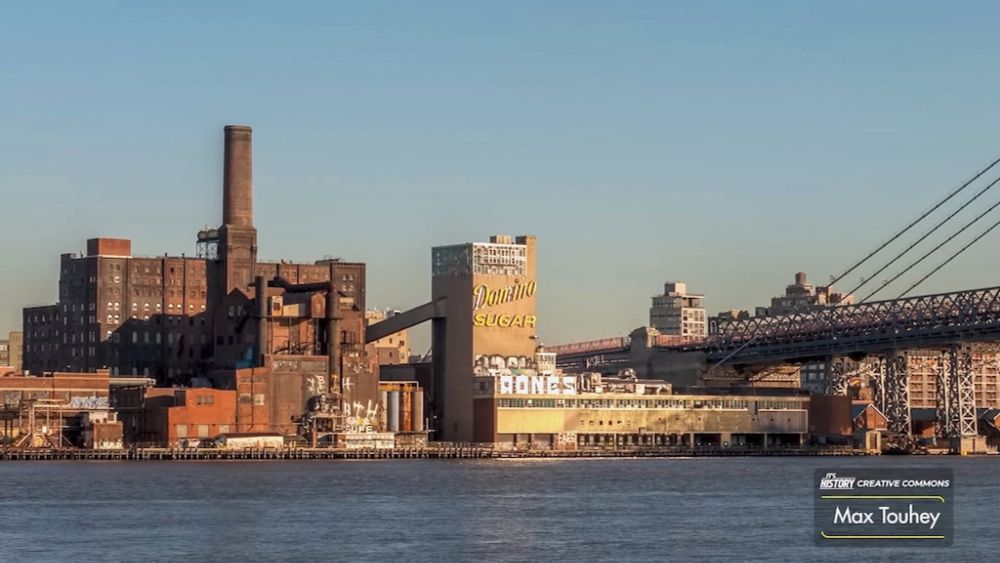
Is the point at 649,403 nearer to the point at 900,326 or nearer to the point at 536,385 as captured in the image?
the point at 536,385

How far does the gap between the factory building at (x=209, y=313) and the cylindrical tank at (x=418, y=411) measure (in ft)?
12.8

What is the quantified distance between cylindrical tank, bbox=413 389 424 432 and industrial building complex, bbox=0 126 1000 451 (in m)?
0.15

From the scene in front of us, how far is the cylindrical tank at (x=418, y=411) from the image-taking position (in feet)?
585

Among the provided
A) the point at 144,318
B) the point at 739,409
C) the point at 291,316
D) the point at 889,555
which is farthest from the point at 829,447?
the point at 889,555

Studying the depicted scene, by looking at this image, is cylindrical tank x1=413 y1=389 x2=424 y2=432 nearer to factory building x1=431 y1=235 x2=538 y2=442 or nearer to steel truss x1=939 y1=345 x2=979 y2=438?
factory building x1=431 y1=235 x2=538 y2=442

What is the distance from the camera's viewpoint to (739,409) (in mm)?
189125

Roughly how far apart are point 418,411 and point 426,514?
80388 millimetres

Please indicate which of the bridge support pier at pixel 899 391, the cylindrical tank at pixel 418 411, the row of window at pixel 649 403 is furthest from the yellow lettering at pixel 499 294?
the bridge support pier at pixel 899 391

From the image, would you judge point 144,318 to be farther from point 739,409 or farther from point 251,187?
point 739,409

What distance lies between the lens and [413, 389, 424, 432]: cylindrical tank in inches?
7023

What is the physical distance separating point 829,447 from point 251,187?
5690cm

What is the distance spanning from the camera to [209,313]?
19488 cm

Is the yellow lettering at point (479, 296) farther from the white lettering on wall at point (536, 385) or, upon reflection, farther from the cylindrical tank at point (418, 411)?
the cylindrical tank at point (418, 411)

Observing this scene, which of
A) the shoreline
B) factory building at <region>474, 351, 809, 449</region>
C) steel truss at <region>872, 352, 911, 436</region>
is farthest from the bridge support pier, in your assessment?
factory building at <region>474, 351, 809, 449</region>
